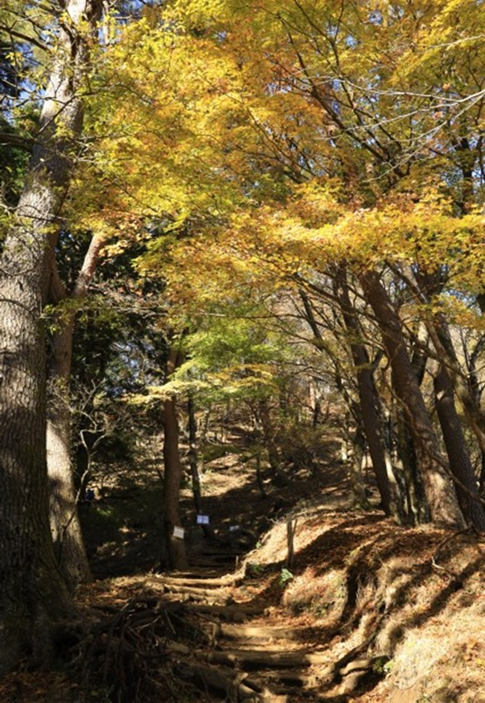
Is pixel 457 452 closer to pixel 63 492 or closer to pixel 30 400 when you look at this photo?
pixel 63 492

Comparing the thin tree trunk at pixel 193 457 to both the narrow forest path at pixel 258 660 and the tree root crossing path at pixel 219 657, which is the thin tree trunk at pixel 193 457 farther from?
the tree root crossing path at pixel 219 657

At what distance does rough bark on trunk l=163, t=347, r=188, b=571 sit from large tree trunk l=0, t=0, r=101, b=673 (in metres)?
7.45

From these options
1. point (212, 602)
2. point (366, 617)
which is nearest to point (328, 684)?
point (366, 617)

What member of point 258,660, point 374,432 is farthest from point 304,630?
point 374,432

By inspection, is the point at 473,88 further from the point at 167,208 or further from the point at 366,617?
the point at 366,617

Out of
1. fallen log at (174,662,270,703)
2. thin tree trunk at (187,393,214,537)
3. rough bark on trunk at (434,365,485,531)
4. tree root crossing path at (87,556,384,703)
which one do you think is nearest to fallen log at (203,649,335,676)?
tree root crossing path at (87,556,384,703)

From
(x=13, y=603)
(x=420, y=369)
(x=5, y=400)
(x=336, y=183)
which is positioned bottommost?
(x=13, y=603)

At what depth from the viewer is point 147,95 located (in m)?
6.62

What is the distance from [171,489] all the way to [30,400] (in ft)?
29.3

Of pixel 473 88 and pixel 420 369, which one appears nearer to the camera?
pixel 473 88

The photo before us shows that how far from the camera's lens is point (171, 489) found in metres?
14.0

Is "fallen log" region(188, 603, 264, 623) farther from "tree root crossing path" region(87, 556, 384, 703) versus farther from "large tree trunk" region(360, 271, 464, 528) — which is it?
"large tree trunk" region(360, 271, 464, 528)

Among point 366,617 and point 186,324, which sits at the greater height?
point 186,324

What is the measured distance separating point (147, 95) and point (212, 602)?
7.58 metres
